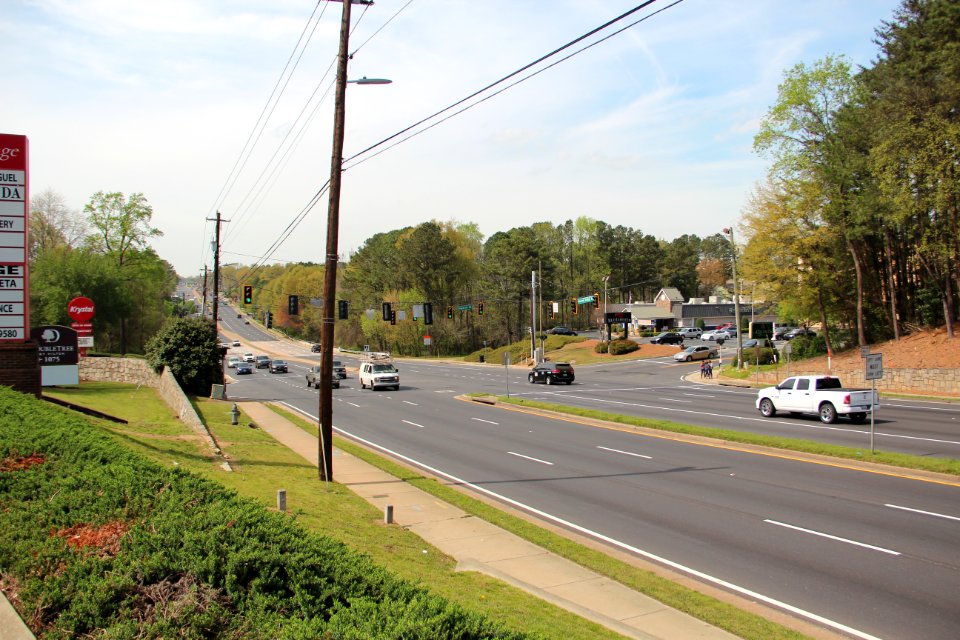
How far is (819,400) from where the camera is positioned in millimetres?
26031

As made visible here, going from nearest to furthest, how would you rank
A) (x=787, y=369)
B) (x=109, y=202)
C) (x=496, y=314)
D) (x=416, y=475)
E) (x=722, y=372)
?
(x=416, y=475), (x=787, y=369), (x=722, y=372), (x=109, y=202), (x=496, y=314)

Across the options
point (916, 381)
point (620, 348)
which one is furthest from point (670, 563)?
point (620, 348)

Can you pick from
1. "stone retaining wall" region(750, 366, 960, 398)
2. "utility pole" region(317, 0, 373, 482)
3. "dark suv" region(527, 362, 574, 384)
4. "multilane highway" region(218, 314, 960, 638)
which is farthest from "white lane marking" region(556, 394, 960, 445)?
"utility pole" region(317, 0, 373, 482)

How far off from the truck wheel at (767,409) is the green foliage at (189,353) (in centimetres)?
2942

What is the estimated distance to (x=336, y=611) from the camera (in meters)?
4.83

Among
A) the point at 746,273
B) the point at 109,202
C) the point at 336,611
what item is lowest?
the point at 336,611

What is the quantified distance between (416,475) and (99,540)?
11.4 meters

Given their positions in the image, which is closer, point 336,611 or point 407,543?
point 336,611

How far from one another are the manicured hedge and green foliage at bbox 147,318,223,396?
110ft

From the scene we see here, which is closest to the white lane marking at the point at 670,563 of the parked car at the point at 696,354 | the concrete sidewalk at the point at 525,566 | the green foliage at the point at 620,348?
the concrete sidewalk at the point at 525,566

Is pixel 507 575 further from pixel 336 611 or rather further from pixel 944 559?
pixel 944 559

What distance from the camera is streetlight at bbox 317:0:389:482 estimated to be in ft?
52.0

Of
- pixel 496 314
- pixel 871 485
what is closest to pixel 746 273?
pixel 871 485

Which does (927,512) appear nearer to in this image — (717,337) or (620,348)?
(620,348)
